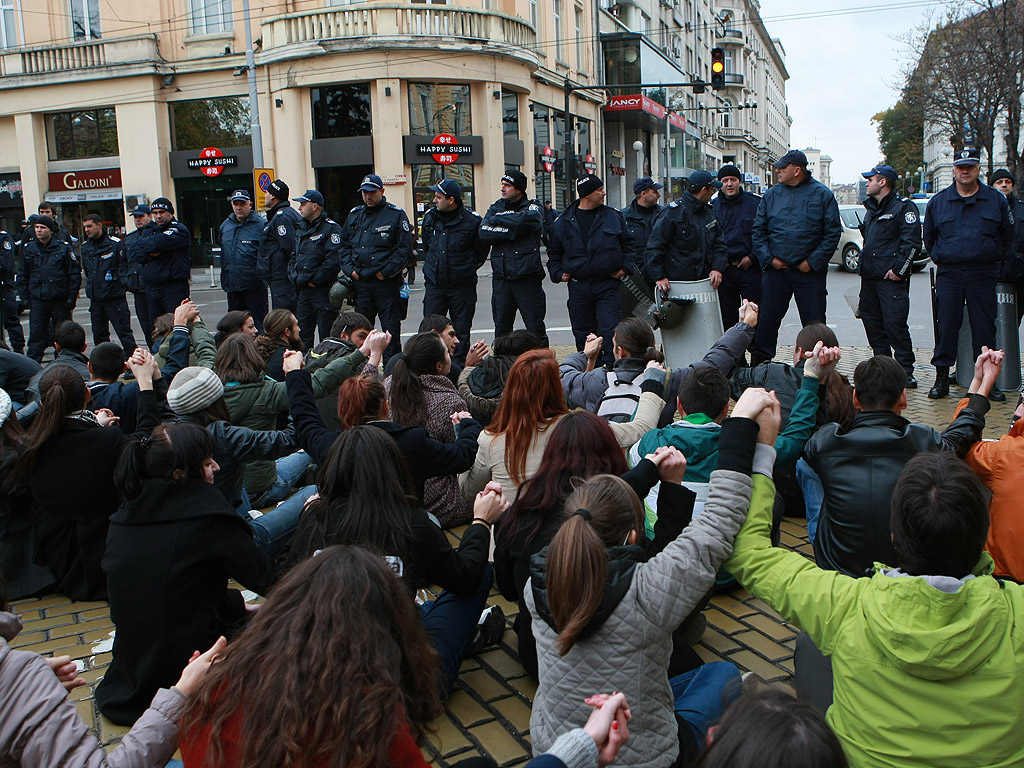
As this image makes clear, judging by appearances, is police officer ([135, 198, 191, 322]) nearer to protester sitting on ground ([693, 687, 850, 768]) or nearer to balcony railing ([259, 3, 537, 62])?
protester sitting on ground ([693, 687, 850, 768])

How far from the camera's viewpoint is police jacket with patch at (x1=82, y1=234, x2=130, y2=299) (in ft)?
39.4

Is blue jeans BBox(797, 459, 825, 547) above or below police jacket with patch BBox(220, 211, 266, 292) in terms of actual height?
below

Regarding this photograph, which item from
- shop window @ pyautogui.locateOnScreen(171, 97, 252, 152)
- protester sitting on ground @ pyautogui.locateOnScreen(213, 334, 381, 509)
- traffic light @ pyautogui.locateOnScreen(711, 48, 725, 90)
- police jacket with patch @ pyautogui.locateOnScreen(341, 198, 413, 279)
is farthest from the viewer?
shop window @ pyautogui.locateOnScreen(171, 97, 252, 152)

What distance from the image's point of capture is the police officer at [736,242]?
950 centimetres

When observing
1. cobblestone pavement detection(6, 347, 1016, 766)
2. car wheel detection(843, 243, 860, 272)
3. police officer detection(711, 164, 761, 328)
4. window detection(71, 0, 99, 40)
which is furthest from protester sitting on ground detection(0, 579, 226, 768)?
window detection(71, 0, 99, 40)

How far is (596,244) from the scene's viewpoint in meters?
8.84

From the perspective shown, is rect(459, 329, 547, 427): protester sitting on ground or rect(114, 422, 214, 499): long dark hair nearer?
rect(114, 422, 214, 499): long dark hair

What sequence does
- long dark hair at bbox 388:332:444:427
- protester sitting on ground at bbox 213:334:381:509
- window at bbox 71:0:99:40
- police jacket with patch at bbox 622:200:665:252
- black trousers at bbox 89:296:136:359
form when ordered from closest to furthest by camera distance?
1. long dark hair at bbox 388:332:444:427
2. protester sitting on ground at bbox 213:334:381:509
3. police jacket with patch at bbox 622:200:665:252
4. black trousers at bbox 89:296:136:359
5. window at bbox 71:0:99:40

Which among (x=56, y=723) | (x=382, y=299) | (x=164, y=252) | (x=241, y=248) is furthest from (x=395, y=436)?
(x=164, y=252)

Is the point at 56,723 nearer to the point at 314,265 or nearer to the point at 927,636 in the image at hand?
the point at 927,636

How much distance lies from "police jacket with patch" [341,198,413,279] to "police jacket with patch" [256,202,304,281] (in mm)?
1226

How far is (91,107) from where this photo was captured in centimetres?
3097

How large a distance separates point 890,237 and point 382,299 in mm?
5141

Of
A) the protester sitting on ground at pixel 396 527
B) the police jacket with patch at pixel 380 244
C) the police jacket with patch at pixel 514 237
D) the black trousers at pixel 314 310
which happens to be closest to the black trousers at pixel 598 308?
the police jacket with patch at pixel 514 237
